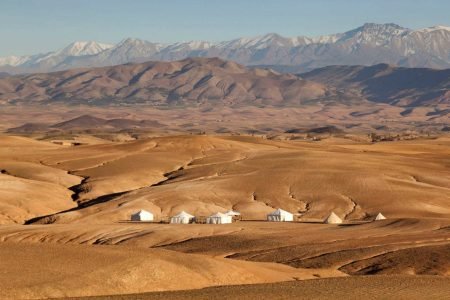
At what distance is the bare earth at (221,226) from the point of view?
5347cm

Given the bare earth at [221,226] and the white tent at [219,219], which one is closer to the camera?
the bare earth at [221,226]

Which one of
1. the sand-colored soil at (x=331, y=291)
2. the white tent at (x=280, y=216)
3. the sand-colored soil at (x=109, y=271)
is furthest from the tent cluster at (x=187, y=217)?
the sand-colored soil at (x=331, y=291)

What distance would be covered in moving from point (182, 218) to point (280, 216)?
10620 millimetres

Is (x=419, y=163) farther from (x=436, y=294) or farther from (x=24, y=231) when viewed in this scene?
(x=436, y=294)

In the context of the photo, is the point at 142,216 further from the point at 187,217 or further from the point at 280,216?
the point at 280,216

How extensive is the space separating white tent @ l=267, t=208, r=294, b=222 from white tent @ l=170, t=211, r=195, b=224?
28.2 feet

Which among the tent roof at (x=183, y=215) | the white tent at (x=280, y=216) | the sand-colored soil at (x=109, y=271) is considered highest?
the sand-colored soil at (x=109, y=271)

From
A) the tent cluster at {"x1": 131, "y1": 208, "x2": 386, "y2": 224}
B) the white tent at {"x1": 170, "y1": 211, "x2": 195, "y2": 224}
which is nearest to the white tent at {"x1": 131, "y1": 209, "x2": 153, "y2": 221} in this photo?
the tent cluster at {"x1": 131, "y1": 208, "x2": 386, "y2": 224}

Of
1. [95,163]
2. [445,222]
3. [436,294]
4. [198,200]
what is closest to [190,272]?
[436,294]

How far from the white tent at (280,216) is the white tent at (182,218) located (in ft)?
28.2

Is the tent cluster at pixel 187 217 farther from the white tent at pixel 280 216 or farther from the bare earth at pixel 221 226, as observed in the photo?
the white tent at pixel 280 216

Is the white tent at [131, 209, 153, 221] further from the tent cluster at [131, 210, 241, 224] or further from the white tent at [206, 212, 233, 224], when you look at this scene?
the white tent at [206, 212, 233, 224]

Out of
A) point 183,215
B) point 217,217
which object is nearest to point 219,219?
point 217,217

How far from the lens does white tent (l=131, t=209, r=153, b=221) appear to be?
99.7 meters
